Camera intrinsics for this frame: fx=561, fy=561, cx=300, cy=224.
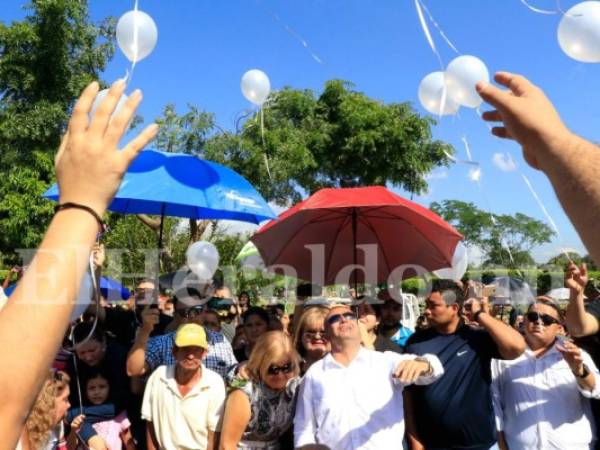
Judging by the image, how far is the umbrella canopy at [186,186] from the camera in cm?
459

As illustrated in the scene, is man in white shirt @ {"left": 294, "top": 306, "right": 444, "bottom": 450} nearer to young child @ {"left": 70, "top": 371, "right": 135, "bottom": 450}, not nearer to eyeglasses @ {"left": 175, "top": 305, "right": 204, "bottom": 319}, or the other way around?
young child @ {"left": 70, "top": 371, "right": 135, "bottom": 450}

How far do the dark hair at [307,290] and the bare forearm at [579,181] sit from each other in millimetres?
5207

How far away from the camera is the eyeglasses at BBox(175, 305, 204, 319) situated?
5.12m

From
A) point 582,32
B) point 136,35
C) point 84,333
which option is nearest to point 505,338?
point 582,32

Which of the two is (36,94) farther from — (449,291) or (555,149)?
(555,149)

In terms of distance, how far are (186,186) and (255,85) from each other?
2.82 m

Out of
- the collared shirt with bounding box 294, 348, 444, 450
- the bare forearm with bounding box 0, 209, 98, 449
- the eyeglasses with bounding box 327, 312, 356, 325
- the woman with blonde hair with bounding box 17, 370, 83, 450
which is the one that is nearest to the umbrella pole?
the eyeglasses with bounding box 327, 312, 356, 325

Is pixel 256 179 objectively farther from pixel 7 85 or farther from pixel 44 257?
pixel 44 257

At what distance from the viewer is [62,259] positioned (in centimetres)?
79

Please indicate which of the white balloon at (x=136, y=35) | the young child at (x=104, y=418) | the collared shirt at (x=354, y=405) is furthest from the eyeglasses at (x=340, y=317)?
the white balloon at (x=136, y=35)

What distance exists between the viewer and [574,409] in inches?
140

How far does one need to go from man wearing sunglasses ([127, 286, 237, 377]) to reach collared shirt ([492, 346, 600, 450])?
2111 mm

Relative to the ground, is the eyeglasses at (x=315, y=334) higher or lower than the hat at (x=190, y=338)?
higher

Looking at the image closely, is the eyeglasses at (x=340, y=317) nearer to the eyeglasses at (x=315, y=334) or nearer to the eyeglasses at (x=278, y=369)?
the eyeglasses at (x=278, y=369)
